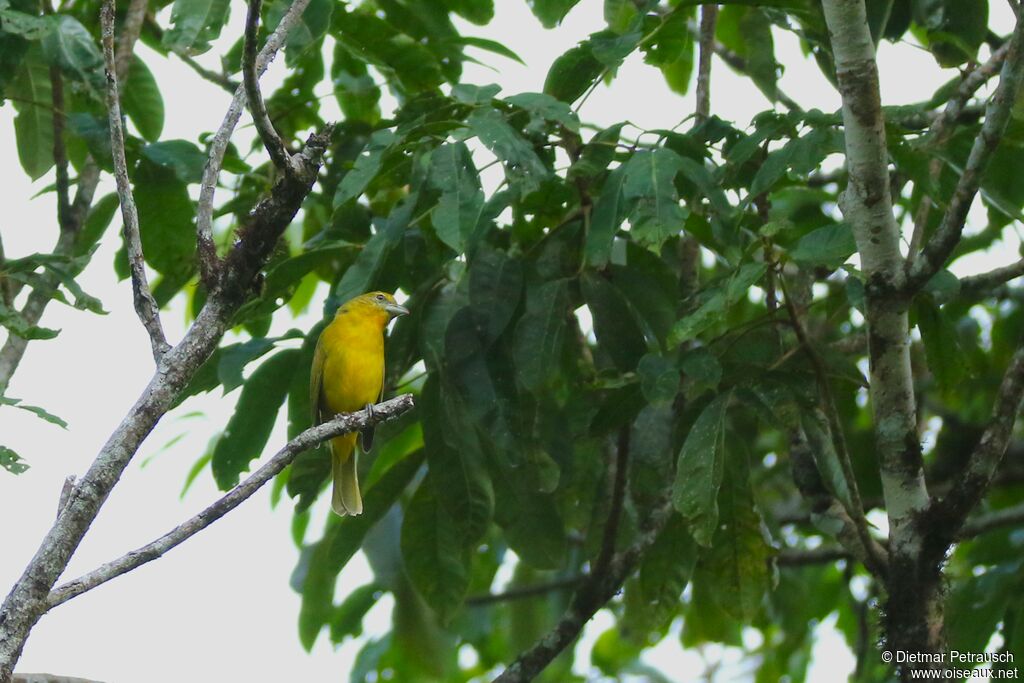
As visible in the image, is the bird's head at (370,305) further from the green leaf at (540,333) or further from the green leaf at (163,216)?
the green leaf at (540,333)

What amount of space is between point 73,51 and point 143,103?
1.13 meters

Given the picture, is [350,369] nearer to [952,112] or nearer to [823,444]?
[823,444]

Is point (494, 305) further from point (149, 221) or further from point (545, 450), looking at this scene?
point (149, 221)

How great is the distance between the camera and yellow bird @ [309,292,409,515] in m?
5.19

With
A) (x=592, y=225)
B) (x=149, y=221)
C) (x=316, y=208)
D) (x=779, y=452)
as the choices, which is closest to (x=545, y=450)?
(x=592, y=225)

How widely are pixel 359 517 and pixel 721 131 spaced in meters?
1.94

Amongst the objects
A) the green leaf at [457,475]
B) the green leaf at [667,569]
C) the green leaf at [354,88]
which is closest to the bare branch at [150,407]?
the green leaf at [457,475]

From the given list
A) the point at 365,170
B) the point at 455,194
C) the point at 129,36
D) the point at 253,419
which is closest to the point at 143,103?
the point at 129,36

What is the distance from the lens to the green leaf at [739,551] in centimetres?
462

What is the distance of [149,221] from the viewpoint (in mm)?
4598

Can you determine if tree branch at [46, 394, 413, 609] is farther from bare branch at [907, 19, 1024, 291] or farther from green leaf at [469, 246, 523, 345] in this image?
bare branch at [907, 19, 1024, 291]

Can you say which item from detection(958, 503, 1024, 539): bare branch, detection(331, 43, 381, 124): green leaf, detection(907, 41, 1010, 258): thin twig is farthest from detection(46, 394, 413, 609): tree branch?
detection(958, 503, 1024, 539): bare branch

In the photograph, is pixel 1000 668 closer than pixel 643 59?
No

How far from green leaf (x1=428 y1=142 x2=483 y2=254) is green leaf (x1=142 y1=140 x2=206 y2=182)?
1.08 m
